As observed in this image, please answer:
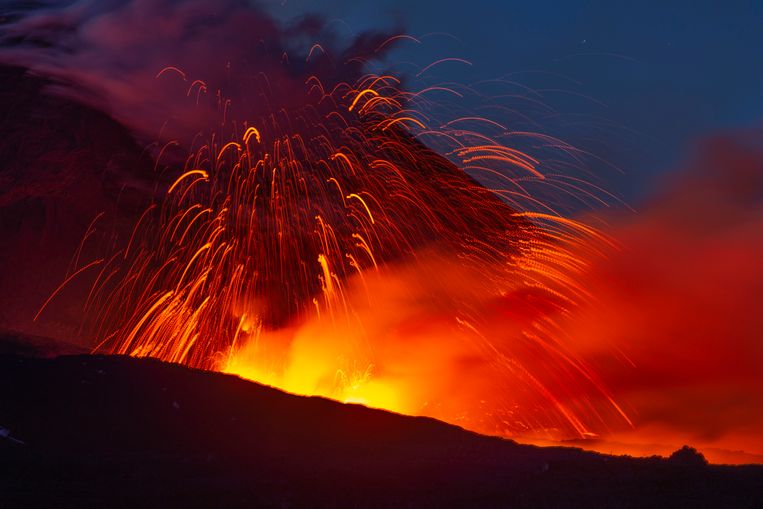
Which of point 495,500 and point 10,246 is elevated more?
point 10,246

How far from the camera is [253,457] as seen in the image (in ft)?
36.7

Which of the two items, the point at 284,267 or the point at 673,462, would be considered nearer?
the point at 673,462

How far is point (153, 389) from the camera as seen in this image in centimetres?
1457

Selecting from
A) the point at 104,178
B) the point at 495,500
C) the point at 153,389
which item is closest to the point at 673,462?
the point at 495,500

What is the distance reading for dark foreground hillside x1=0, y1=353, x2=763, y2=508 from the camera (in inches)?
348

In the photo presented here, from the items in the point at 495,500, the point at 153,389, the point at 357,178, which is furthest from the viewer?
the point at 357,178

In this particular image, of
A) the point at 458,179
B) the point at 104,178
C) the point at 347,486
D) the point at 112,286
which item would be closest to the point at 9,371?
the point at 347,486

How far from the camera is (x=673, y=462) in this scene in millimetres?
9977

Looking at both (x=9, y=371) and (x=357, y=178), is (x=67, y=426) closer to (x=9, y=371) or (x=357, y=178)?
(x=9, y=371)

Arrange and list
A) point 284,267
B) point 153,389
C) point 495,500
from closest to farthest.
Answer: point 495,500 < point 153,389 < point 284,267

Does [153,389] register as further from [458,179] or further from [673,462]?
[458,179]

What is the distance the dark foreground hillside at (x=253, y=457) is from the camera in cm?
885

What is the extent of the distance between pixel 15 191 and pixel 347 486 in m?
20.6

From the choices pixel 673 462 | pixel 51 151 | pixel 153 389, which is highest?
pixel 51 151
